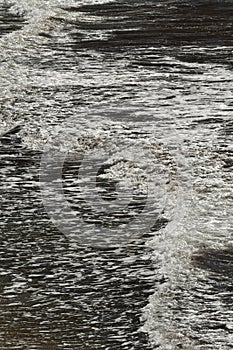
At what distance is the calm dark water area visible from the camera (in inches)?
193

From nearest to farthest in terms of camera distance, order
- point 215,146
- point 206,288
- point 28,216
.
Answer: point 206,288, point 28,216, point 215,146

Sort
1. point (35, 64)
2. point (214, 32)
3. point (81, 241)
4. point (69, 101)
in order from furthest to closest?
1. point (214, 32)
2. point (35, 64)
3. point (69, 101)
4. point (81, 241)

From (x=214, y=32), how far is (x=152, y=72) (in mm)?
2668

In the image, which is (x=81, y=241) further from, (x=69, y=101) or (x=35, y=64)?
(x=35, y=64)

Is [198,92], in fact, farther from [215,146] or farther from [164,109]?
[215,146]

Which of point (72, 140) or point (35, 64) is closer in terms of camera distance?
point (72, 140)

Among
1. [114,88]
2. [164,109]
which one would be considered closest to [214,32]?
[114,88]

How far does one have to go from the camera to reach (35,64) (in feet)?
38.6

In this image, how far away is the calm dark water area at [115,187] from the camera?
4910mm

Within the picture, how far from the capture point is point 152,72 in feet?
35.7

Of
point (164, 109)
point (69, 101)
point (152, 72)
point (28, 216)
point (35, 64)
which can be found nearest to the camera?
point (28, 216)

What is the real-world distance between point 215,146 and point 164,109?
1.37 metres

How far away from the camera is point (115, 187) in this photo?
702 centimetres

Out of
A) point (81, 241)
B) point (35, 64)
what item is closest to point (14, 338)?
point (81, 241)
